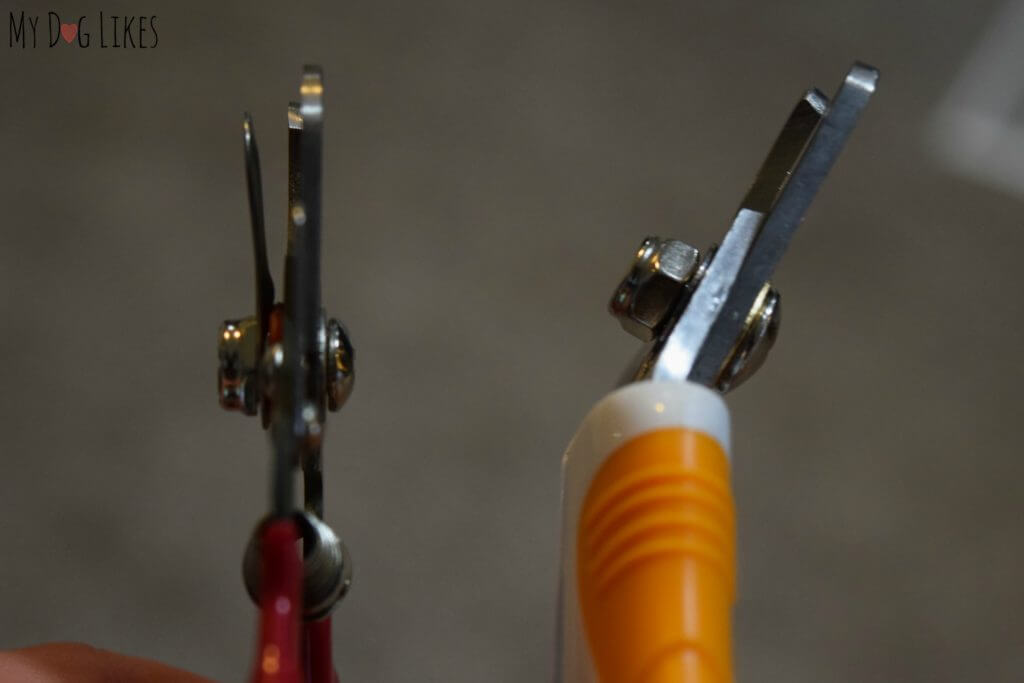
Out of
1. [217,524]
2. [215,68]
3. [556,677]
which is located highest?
[556,677]

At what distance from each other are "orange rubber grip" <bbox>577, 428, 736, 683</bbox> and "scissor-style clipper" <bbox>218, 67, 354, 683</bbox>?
0.20 ft

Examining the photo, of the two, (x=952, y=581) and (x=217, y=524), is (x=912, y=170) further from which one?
(x=217, y=524)

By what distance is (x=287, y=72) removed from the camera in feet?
2.82

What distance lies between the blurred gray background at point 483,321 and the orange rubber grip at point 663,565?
1.32 ft

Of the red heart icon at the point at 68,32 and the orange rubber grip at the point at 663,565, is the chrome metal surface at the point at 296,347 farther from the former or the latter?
the red heart icon at the point at 68,32

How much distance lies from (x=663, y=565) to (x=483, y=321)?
52cm

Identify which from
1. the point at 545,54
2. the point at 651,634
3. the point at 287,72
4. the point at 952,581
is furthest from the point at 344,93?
the point at 651,634

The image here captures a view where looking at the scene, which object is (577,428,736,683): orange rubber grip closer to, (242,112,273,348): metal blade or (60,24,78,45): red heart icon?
(242,112,273,348): metal blade

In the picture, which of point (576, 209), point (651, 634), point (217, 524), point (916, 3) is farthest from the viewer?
→ point (916, 3)

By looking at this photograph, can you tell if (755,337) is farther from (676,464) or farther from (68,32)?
(68,32)

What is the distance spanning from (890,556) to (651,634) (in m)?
0.51

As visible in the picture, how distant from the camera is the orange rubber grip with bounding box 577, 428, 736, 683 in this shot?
0.24 m


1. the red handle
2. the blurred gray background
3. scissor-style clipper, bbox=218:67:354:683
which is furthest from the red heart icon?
the red handle

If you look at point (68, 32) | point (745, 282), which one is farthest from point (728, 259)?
point (68, 32)
